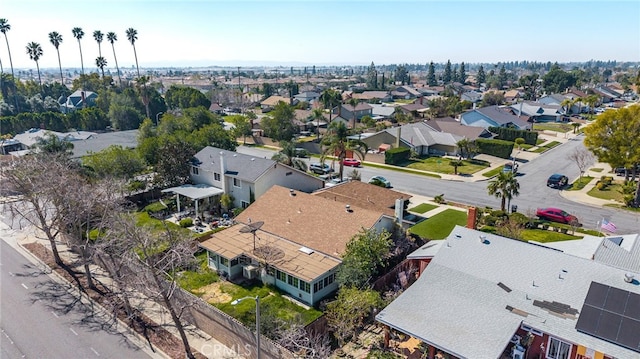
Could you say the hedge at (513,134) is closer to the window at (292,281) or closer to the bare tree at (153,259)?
the window at (292,281)

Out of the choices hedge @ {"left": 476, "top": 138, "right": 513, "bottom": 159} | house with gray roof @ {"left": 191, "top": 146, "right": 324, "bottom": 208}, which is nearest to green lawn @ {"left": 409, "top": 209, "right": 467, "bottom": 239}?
house with gray roof @ {"left": 191, "top": 146, "right": 324, "bottom": 208}

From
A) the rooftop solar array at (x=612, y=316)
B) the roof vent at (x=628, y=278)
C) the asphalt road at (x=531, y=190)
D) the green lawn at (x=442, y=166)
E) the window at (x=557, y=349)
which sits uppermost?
the roof vent at (x=628, y=278)

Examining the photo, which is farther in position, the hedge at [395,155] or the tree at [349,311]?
the hedge at [395,155]

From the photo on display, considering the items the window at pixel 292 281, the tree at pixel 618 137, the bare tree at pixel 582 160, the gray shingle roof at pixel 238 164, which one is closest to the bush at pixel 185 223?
the gray shingle roof at pixel 238 164

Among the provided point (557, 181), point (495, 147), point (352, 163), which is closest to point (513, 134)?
point (495, 147)

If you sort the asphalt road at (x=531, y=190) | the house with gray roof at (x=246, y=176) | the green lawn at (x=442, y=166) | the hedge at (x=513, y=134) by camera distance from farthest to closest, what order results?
the hedge at (x=513, y=134) < the green lawn at (x=442, y=166) < the asphalt road at (x=531, y=190) < the house with gray roof at (x=246, y=176)

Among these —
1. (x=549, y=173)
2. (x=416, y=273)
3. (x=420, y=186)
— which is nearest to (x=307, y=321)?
(x=416, y=273)

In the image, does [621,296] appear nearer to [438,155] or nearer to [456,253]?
[456,253]
